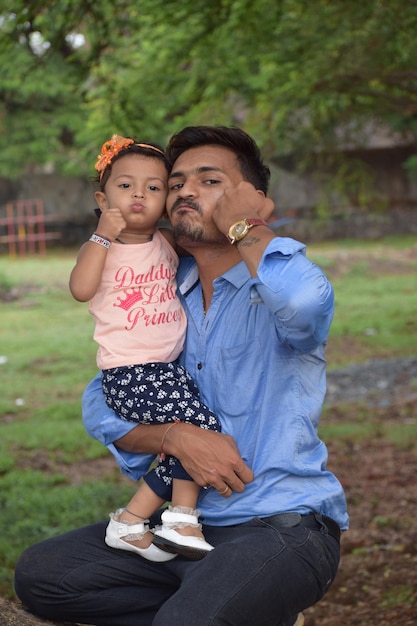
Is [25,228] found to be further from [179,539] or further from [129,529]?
[179,539]

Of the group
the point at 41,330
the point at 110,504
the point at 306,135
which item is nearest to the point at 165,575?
the point at 110,504

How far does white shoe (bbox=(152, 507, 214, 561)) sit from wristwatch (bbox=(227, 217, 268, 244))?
0.84m

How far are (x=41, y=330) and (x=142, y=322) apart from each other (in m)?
13.0

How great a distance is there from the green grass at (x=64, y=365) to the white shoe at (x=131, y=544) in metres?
2.16

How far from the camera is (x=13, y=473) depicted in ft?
24.5

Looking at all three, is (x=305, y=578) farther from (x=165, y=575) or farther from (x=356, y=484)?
(x=356, y=484)

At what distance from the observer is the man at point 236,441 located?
2561 mm

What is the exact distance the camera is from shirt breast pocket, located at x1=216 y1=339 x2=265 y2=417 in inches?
110

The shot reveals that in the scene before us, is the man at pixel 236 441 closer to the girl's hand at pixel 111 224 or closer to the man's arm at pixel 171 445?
the man's arm at pixel 171 445

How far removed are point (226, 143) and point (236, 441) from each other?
1029mm

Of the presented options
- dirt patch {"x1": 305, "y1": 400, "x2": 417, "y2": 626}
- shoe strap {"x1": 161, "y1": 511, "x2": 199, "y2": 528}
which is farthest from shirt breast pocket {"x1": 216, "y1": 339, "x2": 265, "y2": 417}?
dirt patch {"x1": 305, "y1": 400, "x2": 417, "y2": 626}

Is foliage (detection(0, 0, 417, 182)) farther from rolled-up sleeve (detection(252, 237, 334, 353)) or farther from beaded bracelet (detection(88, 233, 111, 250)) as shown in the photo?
rolled-up sleeve (detection(252, 237, 334, 353))

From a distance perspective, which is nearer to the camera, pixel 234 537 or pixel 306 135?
pixel 234 537

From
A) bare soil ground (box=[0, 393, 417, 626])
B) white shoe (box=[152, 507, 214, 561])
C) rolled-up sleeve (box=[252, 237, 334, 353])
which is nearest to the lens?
rolled-up sleeve (box=[252, 237, 334, 353])
